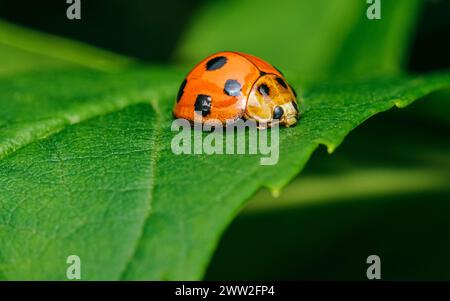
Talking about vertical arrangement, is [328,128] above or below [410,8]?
below

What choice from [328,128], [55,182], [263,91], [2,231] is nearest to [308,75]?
[263,91]

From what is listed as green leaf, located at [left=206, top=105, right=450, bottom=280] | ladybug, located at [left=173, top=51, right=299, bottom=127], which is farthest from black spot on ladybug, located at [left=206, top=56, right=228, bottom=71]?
green leaf, located at [left=206, top=105, right=450, bottom=280]

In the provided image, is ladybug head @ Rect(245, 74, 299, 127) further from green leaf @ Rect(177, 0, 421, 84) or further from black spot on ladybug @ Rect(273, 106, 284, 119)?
→ green leaf @ Rect(177, 0, 421, 84)

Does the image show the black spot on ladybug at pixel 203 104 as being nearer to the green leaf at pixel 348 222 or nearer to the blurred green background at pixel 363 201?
the blurred green background at pixel 363 201

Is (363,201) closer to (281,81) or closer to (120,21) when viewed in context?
(281,81)

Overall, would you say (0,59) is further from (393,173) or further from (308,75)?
(393,173)

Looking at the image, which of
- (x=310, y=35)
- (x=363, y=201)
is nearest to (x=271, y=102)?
(x=363, y=201)
